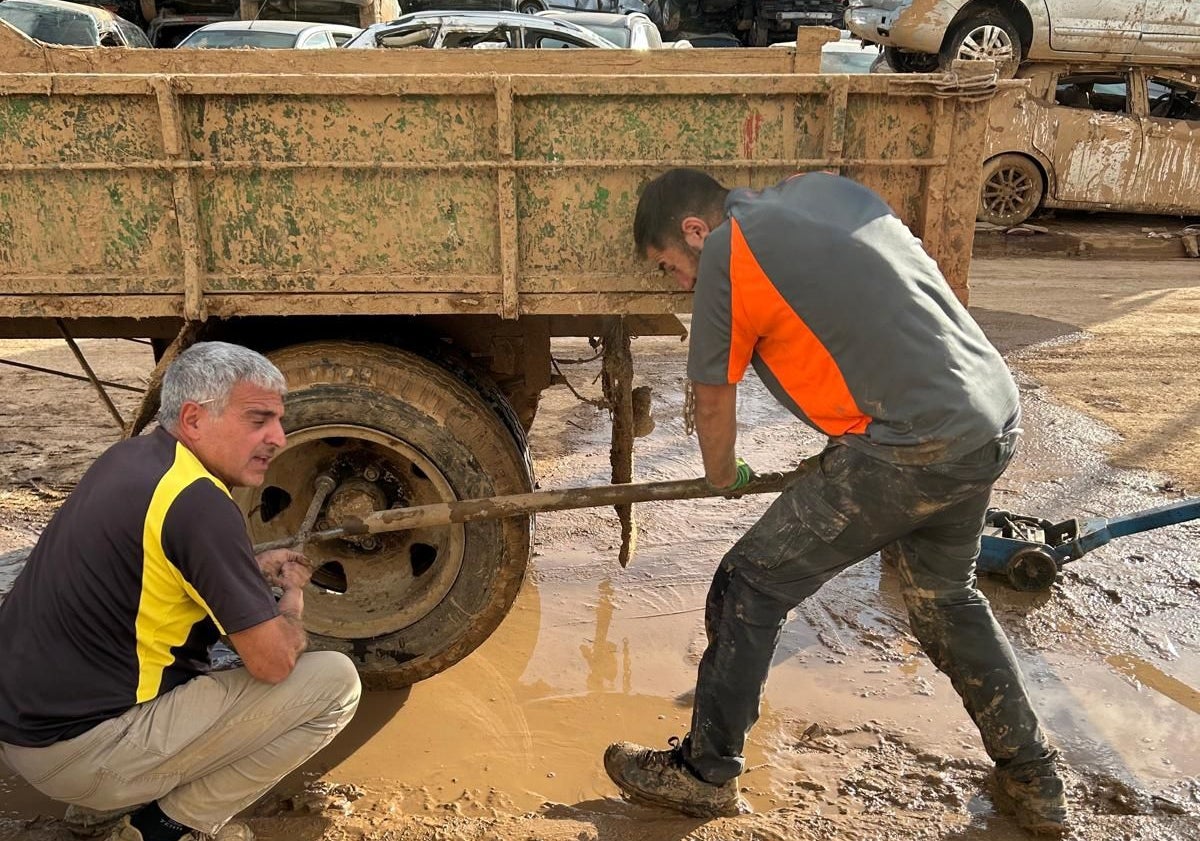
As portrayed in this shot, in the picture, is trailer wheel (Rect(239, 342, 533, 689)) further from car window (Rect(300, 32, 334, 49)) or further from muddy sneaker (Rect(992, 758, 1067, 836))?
car window (Rect(300, 32, 334, 49))

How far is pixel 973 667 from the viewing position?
9.33 feet

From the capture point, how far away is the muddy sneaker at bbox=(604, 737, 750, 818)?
2.87 metres

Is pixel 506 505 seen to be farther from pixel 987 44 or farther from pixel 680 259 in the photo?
pixel 987 44

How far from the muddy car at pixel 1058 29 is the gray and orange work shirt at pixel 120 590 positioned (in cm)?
1005

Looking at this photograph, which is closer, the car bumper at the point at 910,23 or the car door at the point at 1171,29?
the car door at the point at 1171,29

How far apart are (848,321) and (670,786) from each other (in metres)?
1.46

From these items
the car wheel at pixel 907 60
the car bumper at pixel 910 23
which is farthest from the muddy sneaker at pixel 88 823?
the car wheel at pixel 907 60

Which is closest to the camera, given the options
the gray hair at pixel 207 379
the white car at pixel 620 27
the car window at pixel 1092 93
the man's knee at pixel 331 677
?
the gray hair at pixel 207 379

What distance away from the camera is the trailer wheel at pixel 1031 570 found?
398 cm

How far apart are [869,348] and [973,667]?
1076 mm

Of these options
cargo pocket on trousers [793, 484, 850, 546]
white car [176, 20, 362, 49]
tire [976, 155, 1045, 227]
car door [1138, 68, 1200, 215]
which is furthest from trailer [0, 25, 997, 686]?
car door [1138, 68, 1200, 215]

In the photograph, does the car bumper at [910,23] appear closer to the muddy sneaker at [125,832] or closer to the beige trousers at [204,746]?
the beige trousers at [204,746]

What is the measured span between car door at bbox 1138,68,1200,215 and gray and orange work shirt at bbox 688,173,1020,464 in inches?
380

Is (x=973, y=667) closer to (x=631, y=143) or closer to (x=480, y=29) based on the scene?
(x=631, y=143)
